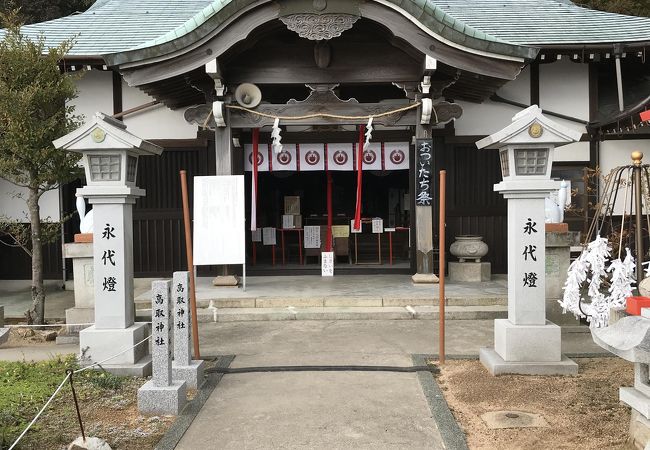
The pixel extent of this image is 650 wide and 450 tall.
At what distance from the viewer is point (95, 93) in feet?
38.1

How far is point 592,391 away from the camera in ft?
17.4

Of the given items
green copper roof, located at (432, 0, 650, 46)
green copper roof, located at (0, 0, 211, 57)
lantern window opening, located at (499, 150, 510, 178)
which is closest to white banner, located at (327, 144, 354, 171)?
green copper roof, located at (432, 0, 650, 46)

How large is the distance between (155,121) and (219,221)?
12.8ft

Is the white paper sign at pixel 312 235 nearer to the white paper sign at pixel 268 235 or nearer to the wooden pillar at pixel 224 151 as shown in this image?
the white paper sign at pixel 268 235

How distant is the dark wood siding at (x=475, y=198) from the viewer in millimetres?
11664

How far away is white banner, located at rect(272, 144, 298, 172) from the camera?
1180 centimetres

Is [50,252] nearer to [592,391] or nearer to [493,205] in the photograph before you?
[493,205]

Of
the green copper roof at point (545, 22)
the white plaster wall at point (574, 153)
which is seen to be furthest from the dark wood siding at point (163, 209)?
the white plaster wall at point (574, 153)

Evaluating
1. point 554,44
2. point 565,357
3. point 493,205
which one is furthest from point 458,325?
point 554,44

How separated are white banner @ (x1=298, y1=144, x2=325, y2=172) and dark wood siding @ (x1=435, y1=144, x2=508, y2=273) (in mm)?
2679

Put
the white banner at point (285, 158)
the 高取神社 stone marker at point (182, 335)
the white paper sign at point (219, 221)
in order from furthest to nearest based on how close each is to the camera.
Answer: the white banner at point (285, 158) → the white paper sign at point (219, 221) → the 高取神社 stone marker at point (182, 335)

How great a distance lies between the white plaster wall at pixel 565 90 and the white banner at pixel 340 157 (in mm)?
4313

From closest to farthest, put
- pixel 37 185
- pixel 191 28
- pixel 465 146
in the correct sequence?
pixel 37 185, pixel 191 28, pixel 465 146

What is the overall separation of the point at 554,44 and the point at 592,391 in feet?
24.7
